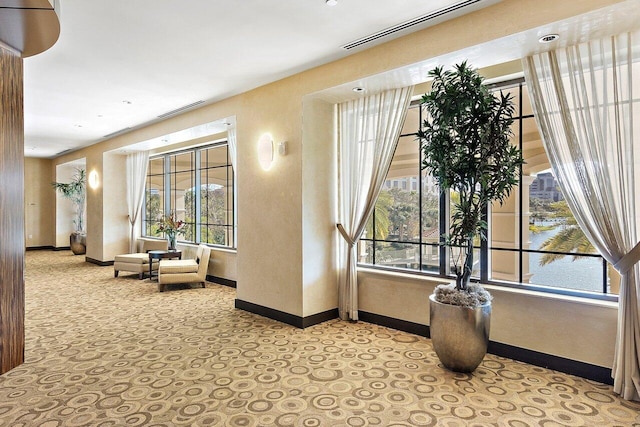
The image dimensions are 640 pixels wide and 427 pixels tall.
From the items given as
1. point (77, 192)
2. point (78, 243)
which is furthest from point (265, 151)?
point (77, 192)

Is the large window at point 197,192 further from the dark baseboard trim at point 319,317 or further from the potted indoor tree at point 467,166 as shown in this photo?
the potted indoor tree at point 467,166

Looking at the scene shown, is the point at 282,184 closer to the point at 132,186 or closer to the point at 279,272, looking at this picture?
the point at 279,272

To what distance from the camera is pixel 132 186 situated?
10.0 metres

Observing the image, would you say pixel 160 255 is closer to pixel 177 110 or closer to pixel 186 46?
pixel 177 110

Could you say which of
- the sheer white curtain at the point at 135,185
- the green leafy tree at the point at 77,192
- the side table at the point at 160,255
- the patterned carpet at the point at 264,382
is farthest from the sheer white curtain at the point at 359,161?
the green leafy tree at the point at 77,192

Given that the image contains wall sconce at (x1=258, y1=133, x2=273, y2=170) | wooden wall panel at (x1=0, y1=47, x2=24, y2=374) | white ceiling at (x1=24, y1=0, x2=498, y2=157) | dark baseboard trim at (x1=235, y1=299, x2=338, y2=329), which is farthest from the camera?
wall sconce at (x1=258, y1=133, x2=273, y2=170)

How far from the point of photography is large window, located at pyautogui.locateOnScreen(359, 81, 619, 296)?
371cm

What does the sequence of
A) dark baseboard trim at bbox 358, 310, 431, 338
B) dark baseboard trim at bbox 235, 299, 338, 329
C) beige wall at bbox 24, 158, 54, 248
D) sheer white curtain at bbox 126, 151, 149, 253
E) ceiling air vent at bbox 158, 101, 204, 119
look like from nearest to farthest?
dark baseboard trim at bbox 358, 310, 431, 338, dark baseboard trim at bbox 235, 299, 338, 329, ceiling air vent at bbox 158, 101, 204, 119, sheer white curtain at bbox 126, 151, 149, 253, beige wall at bbox 24, 158, 54, 248

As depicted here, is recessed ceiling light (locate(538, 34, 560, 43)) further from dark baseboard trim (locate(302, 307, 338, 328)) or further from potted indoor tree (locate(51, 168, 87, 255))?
potted indoor tree (locate(51, 168, 87, 255))

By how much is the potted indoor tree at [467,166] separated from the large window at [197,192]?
5.15 m

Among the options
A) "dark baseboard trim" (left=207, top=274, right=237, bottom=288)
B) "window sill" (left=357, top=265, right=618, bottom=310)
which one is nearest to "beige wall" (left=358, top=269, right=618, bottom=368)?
"window sill" (left=357, top=265, right=618, bottom=310)

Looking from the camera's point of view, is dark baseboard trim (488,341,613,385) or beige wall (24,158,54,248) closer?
dark baseboard trim (488,341,613,385)

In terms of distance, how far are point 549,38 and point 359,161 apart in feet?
7.64

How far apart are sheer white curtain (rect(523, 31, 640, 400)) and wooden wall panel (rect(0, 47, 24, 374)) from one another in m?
3.99
